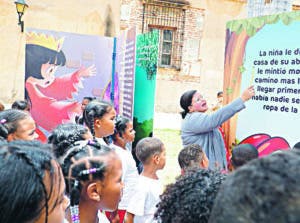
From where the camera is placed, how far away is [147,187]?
8.17ft

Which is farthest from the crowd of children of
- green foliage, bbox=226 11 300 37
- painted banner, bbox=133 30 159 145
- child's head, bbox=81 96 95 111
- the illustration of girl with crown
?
the illustration of girl with crown

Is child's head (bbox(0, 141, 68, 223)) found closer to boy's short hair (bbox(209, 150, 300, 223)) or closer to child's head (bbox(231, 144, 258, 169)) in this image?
boy's short hair (bbox(209, 150, 300, 223))

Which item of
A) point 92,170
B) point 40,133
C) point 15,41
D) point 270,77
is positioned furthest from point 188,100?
point 15,41

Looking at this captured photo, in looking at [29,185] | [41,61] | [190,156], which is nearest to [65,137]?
[190,156]

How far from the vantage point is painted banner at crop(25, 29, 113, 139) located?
17.8 ft

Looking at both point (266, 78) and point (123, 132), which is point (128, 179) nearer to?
point (123, 132)

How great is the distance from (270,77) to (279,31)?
0.35 metres

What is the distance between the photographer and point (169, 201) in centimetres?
120

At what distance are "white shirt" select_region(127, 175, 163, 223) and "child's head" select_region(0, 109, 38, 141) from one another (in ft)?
3.03

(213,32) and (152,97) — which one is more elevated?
(213,32)

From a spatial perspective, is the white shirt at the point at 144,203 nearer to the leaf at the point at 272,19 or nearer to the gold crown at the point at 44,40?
the leaf at the point at 272,19

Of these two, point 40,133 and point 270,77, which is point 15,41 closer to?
point 40,133

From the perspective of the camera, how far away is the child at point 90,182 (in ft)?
5.83

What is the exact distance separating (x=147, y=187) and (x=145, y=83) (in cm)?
198
